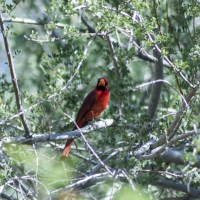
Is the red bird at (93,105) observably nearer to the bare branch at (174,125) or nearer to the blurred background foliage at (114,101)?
the blurred background foliage at (114,101)

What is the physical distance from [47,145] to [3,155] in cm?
111

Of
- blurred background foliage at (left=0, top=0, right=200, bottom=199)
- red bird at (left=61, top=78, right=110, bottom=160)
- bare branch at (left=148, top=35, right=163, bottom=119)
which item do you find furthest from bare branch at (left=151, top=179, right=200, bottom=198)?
red bird at (left=61, top=78, right=110, bottom=160)

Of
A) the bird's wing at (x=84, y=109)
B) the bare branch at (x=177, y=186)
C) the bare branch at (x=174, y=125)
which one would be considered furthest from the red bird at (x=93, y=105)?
the bare branch at (x=174, y=125)

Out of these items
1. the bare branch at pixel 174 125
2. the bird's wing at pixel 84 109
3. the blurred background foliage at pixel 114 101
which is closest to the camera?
the blurred background foliage at pixel 114 101

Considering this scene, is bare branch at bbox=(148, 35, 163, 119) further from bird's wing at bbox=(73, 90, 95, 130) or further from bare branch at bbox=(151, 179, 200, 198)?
bird's wing at bbox=(73, 90, 95, 130)

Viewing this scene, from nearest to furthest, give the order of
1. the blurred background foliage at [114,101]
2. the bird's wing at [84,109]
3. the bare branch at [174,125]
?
1. the blurred background foliage at [114,101]
2. the bare branch at [174,125]
3. the bird's wing at [84,109]

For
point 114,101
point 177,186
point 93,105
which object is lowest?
point 177,186

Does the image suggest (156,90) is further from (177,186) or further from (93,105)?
(93,105)

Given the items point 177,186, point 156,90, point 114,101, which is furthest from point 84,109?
point 177,186

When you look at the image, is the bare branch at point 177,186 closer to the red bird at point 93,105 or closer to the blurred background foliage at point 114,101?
the blurred background foliage at point 114,101

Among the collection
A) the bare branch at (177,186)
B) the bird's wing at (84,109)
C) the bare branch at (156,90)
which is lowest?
the bare branch at (177,186)

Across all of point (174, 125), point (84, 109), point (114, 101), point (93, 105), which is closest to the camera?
point (174, 125)

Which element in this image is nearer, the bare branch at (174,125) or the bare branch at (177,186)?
the bare branch at (174,125)

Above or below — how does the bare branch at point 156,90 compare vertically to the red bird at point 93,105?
above
